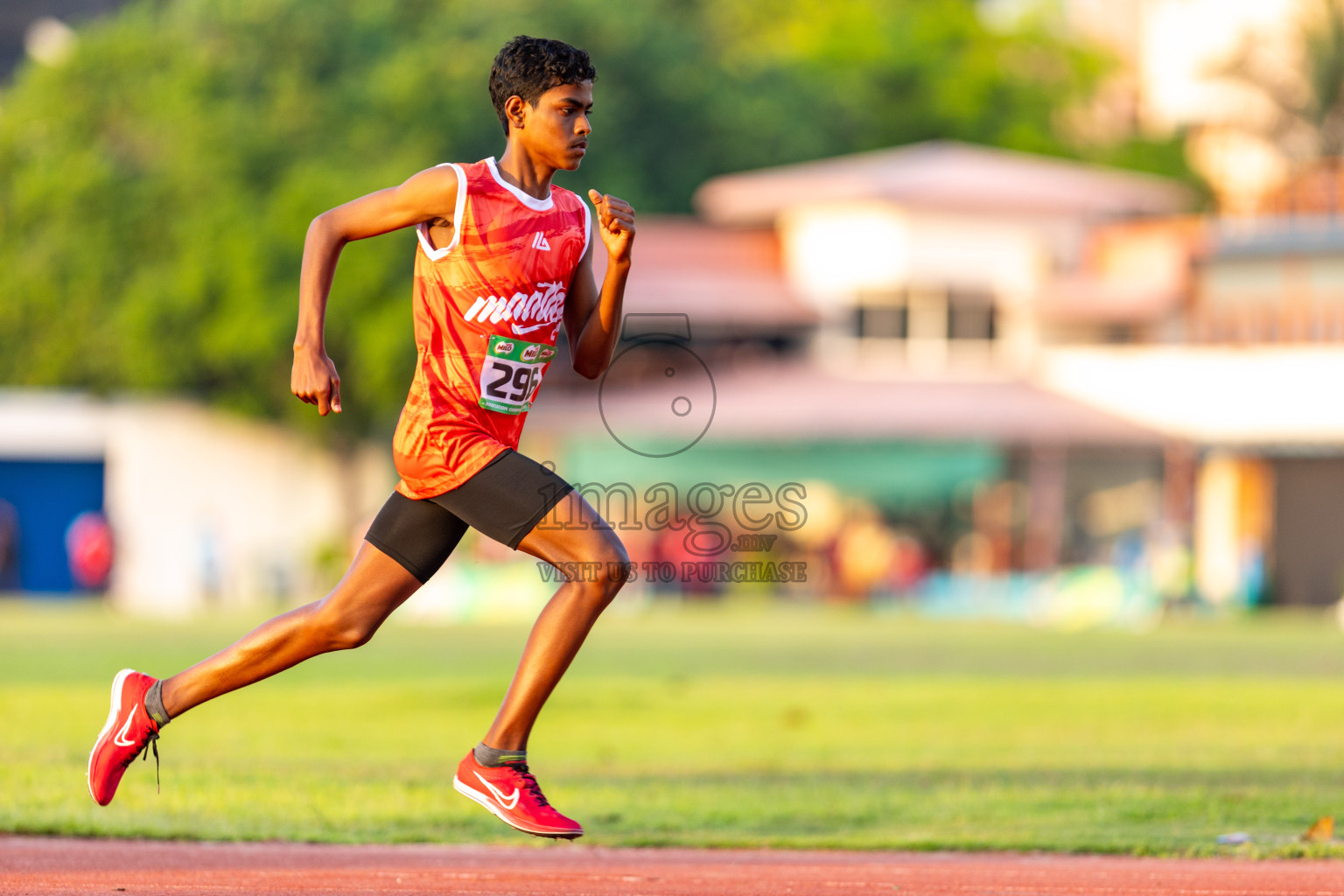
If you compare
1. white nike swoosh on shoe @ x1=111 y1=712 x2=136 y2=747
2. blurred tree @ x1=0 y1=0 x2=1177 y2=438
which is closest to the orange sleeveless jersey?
white nike swoosh on shoe @ x1=111 y1=712 x2=136 y2=747

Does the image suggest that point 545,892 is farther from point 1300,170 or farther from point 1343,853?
point 1300,170

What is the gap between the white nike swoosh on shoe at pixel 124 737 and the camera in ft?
22.4

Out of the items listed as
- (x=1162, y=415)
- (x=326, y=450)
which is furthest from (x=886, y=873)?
(x=326, y=450)

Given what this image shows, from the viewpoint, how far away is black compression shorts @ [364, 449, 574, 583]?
6441mm

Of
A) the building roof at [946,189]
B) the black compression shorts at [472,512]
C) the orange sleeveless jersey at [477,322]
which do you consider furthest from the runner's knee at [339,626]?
the building roof at [946,189]

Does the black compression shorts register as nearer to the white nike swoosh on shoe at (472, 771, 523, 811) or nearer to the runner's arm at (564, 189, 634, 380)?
the runner's arm at (564, 189, 634, 380)

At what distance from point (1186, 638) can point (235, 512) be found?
21771mm

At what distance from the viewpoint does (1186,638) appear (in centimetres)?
2850

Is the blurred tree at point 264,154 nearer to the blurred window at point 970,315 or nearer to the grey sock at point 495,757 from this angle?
the blurred window at point 970,315

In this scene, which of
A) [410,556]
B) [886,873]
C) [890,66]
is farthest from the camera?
[890,66]

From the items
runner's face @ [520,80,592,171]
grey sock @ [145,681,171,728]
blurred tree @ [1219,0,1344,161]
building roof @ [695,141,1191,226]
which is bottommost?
grey sock @ [145,681,171,728]

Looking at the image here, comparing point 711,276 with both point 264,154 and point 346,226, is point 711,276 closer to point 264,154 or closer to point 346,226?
point 264,154

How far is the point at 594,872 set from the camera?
23.7 feet

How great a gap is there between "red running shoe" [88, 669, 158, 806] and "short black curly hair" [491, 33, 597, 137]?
217 cm
